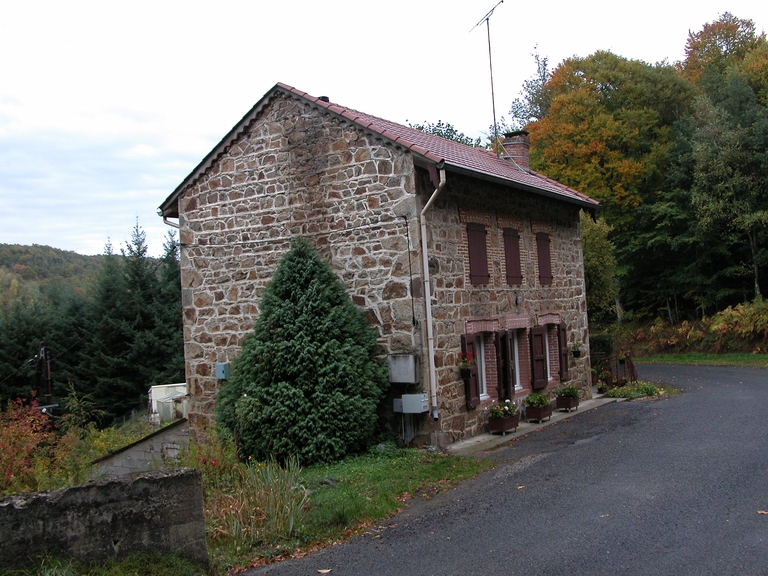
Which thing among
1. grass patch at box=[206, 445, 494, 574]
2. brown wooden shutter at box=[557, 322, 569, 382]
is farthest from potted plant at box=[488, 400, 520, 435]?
brown wooden shutter at box=[557, 322, 569, 382]

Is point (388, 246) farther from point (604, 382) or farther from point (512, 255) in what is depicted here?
point (604, 382)

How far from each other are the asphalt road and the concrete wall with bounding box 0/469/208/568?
31.7 inches

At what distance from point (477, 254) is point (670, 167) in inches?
862

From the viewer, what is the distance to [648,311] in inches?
1283

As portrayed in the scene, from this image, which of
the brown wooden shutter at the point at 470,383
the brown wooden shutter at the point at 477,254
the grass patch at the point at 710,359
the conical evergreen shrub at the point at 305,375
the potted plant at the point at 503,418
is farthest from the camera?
the grass patch at the point at 710,359

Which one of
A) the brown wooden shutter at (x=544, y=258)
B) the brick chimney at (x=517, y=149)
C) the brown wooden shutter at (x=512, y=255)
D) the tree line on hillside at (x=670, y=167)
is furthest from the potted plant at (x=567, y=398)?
the tree line on hillside at (x=670, y=167)

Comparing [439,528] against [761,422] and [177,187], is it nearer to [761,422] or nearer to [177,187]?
[761,422]

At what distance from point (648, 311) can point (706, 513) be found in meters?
27.0

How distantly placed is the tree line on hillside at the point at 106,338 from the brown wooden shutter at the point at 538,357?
698 inches

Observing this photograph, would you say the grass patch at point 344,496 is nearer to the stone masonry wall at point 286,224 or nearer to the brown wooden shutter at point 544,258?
the stone masonry wall at point 286,224

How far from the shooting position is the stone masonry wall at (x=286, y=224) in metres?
11.9

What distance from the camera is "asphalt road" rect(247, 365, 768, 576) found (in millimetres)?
6008

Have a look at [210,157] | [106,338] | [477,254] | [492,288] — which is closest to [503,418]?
[492,288]

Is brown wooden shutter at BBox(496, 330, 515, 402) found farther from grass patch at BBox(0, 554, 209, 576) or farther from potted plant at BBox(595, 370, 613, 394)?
grass patch at BBox(0, 554, 209, 576)
